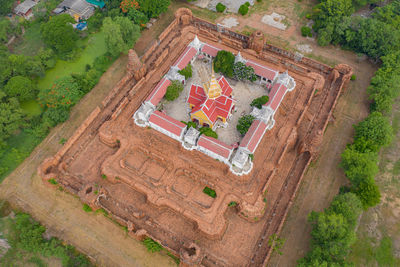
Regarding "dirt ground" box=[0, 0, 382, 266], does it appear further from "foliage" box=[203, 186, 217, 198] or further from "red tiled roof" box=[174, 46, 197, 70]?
"red tiled roof" box=[174, 46, 197, 70]

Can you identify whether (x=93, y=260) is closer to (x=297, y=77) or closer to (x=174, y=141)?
(x=174, y=141)

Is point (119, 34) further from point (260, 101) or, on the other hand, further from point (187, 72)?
→ point (260, 101)

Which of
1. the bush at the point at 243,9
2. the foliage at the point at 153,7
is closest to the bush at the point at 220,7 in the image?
the bush at the point at 243,9

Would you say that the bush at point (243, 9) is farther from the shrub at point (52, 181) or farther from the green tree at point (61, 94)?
the shrub at point (52, 181)

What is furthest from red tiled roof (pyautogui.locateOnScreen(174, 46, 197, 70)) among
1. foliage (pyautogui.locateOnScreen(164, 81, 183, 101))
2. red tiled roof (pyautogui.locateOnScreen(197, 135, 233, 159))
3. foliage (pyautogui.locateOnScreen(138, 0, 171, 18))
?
red tiled roof (pyautogui.locateOnScreen(197, 135, 233, 159))

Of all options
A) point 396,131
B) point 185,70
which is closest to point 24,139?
point 185,70

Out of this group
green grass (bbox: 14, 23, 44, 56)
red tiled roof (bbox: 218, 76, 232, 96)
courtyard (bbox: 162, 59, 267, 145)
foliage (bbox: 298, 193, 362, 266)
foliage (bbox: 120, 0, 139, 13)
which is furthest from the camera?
green grass (bbox: 14, 23, 44, 56)
